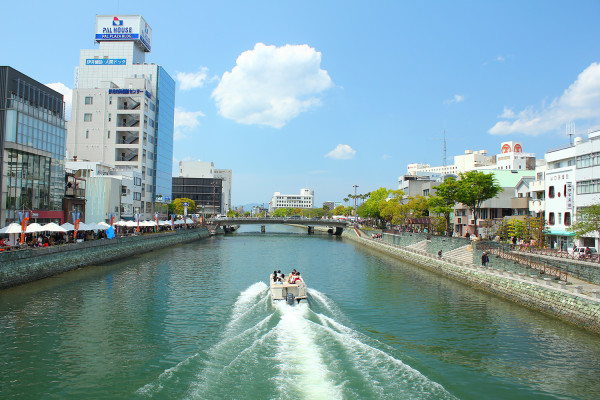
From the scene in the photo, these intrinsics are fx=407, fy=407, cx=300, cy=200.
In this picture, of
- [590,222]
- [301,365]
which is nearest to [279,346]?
[301,365]

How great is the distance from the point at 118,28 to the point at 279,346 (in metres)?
Answer: 125

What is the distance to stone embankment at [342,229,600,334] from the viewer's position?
1055 inches

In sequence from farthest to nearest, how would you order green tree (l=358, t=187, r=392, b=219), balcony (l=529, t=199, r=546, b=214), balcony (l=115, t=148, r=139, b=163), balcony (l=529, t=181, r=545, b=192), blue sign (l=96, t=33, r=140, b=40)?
green tree (l=358, t=187, r=392, b=219) → blue sign (l=96, t=33, r=140, b=40) → balcony (l=115, t=148, r=139, b=163) → balcony (l=529, t=181, r=545, b=192) → balcony (l=529, t=199, r=546, b=214)

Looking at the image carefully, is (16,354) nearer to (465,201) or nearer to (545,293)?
(545,293)

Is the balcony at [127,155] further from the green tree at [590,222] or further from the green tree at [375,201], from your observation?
the green tree at [590,222]

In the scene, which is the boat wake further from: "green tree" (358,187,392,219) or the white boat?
"green tree" (358,187,392,219)

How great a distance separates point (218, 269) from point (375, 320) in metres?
30.6

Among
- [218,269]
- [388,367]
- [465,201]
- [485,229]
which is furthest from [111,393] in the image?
[485,229]

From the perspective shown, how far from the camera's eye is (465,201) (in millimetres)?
67500

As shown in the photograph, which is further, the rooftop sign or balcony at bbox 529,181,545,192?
the rooftop sign

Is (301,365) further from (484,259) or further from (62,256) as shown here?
(62,256)

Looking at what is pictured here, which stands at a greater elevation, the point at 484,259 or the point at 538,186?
the point at 538,186

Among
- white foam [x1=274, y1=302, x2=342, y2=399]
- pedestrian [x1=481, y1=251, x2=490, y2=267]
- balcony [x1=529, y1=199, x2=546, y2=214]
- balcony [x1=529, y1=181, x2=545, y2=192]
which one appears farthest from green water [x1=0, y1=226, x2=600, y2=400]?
balcony [x1=529, y1=181, x2=545, y2=192]

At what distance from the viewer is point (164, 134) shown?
406 ft
